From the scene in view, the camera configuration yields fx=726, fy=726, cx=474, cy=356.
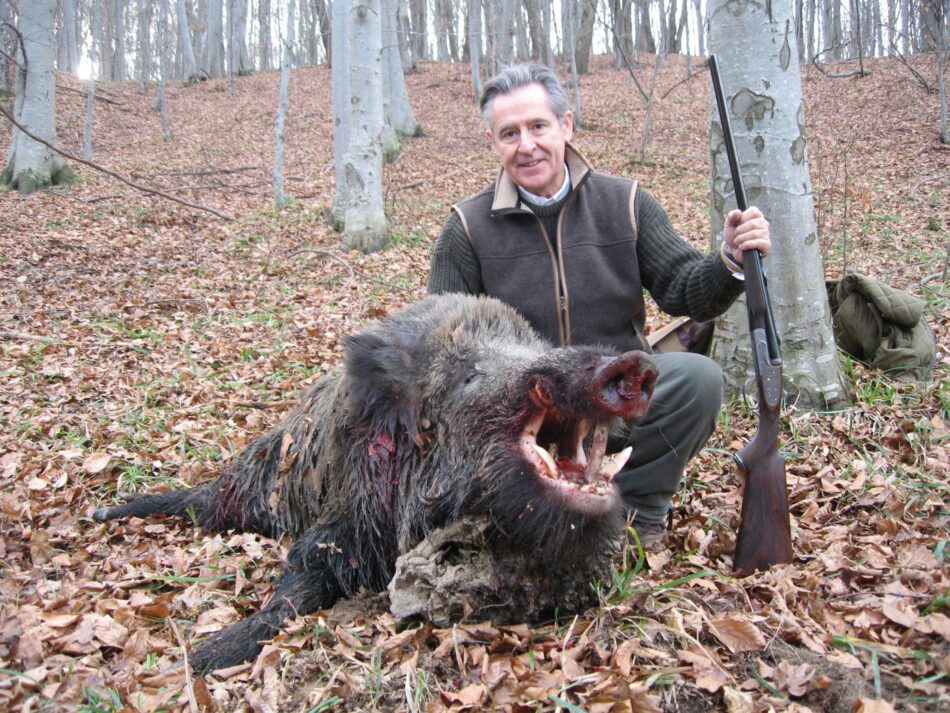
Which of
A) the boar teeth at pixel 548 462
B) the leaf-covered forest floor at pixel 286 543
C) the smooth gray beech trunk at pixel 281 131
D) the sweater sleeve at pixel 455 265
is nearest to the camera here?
the leaf-covered forest floor at pixel 286 543

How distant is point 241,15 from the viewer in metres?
31.0

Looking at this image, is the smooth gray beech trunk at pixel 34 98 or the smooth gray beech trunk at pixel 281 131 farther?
the smooth gray beech trunk at pixel 34 98

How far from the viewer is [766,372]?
2729 mm

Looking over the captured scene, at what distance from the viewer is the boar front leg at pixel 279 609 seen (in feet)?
8.18

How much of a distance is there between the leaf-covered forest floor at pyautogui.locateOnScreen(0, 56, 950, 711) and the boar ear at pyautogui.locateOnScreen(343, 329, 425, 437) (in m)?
0.68

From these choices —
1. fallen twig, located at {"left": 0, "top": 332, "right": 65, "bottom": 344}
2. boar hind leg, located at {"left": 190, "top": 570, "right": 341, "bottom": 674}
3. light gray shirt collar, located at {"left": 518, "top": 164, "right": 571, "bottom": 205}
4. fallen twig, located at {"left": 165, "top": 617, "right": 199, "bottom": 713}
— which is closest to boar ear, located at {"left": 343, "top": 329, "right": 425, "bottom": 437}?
boar hind leg, located at {"left": 190, "top": 570, "right": 341, "bottom": 674}

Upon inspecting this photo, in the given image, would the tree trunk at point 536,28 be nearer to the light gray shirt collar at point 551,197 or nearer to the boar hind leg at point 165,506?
the light gray shirt collar at point 551,197

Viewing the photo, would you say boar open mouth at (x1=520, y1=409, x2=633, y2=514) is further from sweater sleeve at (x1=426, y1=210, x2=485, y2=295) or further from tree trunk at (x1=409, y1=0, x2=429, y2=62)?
tree trunk at (x1=409, y1=0, x2=429, y2=62)

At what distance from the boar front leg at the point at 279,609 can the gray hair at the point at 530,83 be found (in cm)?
219

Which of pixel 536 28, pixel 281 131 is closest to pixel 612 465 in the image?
pixel 281 131

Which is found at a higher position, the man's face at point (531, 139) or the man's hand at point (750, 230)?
the man's face at point (531, 139)

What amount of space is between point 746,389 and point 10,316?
21.6 ft

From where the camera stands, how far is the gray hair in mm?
3410

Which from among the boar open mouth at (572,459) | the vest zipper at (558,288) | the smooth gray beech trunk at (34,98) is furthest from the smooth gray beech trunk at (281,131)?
the boar open mouth at (572,459)
